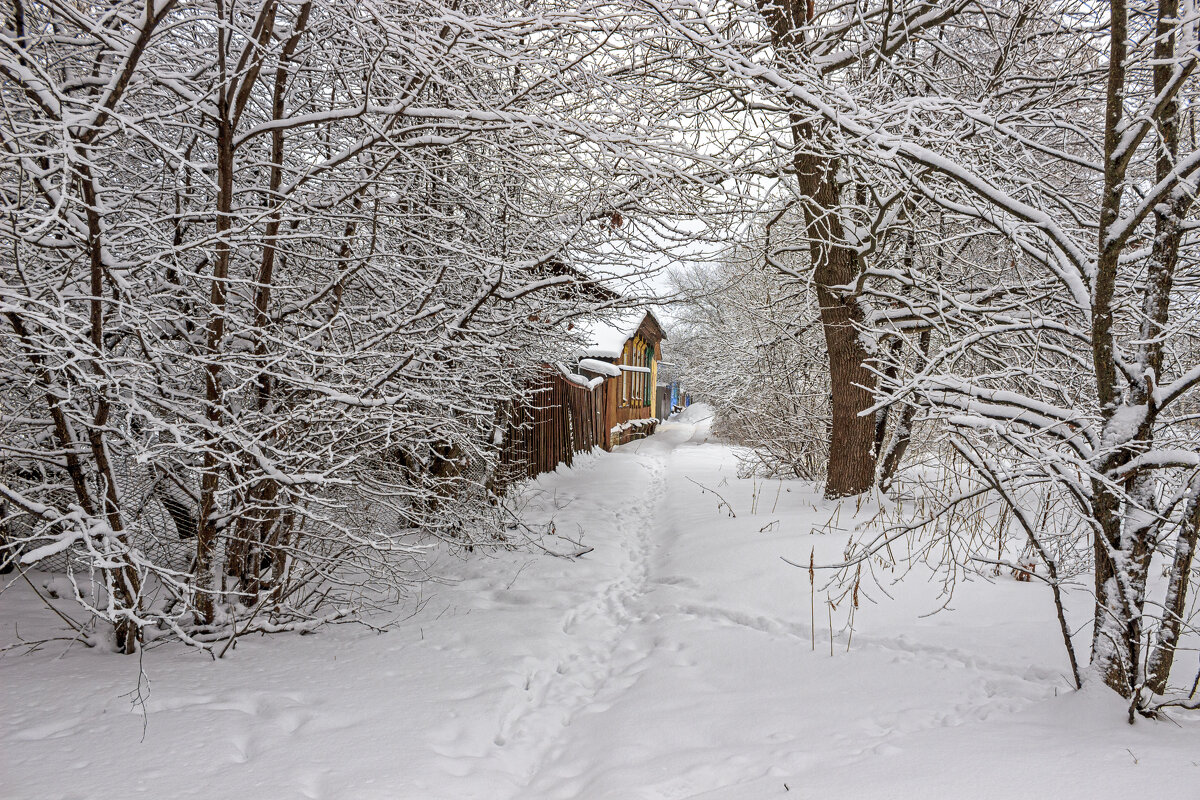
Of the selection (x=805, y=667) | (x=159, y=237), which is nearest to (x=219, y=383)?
(x=159, y=237)

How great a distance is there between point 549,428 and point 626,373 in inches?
467

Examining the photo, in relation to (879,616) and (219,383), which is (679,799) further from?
(219,383)

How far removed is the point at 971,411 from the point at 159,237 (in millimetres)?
4295

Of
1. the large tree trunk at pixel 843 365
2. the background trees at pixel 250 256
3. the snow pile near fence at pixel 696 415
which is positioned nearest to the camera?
the background trees at pixel 250 256

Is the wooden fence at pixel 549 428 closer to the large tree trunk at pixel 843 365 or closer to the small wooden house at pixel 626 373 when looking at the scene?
the small wooden house at pixel 626 373

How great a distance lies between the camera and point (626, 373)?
77.7 feet

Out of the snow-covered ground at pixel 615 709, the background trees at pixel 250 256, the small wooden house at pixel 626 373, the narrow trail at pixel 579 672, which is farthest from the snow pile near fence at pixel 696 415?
the background trees at pixel 250 256

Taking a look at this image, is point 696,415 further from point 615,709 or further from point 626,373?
point 615,709

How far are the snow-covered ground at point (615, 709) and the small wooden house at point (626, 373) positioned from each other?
9204mm

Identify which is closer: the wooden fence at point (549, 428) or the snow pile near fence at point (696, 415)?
the wooden fence at point (549, 428)

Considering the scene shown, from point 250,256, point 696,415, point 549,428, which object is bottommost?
point 696,415

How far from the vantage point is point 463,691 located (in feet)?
11.9

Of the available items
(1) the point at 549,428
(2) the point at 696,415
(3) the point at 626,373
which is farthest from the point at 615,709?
(2) the point at 696,415

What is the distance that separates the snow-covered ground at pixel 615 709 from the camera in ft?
7.97
